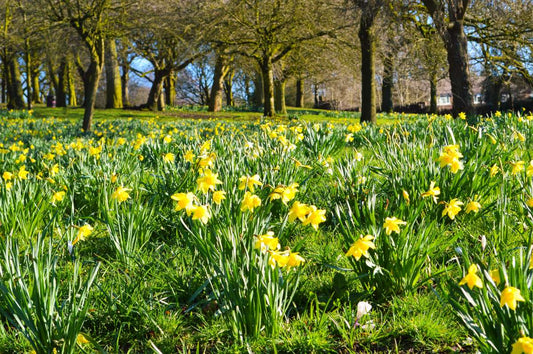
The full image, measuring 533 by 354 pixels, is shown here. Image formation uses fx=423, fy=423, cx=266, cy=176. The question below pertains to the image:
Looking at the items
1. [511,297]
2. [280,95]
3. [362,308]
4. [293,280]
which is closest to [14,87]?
[280,95]

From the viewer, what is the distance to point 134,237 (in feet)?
7.43

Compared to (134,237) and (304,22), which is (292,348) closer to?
(134,237)

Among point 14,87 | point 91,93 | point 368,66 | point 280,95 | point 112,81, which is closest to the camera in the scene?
point 91,93

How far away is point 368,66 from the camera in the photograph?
34.5ft

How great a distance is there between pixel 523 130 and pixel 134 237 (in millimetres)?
4568

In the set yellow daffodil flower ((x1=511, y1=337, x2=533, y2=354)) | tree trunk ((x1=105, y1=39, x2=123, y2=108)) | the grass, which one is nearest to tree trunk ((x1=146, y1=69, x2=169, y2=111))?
tree trunk ((x1=105, y1=39, x2=123, y2=108))

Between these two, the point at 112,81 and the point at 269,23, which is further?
the point at 112,81

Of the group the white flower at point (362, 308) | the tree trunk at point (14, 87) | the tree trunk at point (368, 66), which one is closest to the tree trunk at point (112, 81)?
the tree trunk at point (14, 87)

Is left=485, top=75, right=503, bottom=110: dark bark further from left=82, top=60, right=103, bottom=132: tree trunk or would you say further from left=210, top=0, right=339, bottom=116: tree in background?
left=82, top=60, right=103, bottom=132: tree trunk

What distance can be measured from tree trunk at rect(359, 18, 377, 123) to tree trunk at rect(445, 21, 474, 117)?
81.7 inches

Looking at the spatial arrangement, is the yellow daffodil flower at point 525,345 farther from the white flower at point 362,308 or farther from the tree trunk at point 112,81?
the tree trunk at point 112,81

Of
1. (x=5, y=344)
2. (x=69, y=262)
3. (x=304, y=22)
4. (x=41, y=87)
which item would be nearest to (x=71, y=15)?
(x=304, y=22)

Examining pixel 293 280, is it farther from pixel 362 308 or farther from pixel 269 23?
pixel 269 23

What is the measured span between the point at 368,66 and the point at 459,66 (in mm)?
2454
